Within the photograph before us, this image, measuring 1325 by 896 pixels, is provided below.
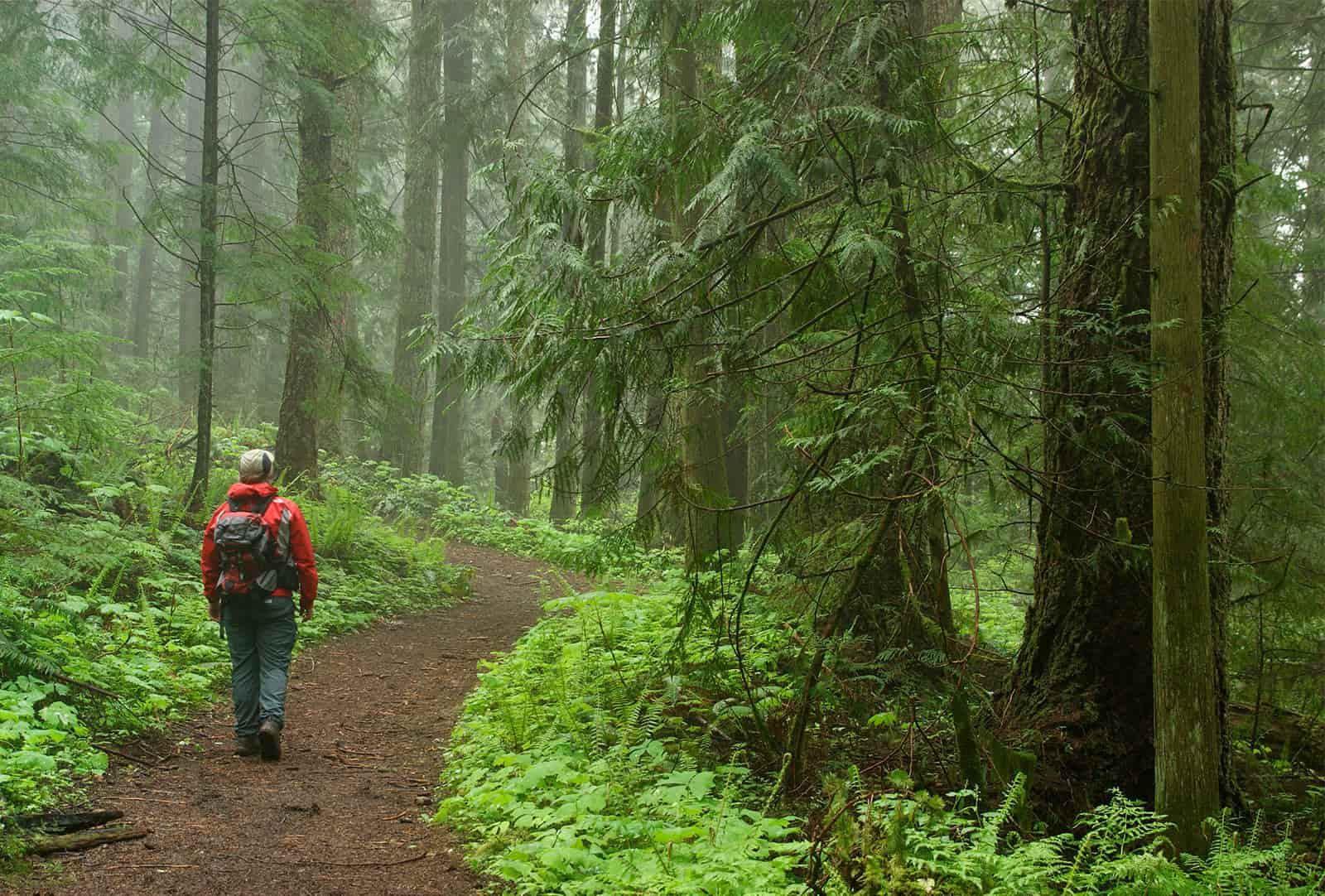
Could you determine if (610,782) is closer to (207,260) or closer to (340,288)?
(207,260)

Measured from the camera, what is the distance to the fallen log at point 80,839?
13.5 feet

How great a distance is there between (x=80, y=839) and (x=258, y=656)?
2170mm

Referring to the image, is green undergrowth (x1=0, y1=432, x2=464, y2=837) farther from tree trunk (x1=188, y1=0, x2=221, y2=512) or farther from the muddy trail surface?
tree trunk (x1=188, y1=0, x2=221, y2=512)

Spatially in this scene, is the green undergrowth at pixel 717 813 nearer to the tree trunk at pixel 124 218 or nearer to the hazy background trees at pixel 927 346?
the hazy background trees at pixel 927 346

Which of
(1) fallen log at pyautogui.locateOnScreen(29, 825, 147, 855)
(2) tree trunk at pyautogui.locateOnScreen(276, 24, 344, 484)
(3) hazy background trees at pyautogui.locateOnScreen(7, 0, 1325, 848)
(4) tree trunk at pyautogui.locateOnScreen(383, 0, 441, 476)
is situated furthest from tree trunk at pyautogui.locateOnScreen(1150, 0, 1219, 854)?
(4) tree trunk at pyautogui.locateOnScreen(383, 0, 441, 476)

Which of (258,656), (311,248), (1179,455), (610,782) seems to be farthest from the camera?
(311,248)

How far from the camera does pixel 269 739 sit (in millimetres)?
6043

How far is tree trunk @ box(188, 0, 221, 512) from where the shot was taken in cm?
1019

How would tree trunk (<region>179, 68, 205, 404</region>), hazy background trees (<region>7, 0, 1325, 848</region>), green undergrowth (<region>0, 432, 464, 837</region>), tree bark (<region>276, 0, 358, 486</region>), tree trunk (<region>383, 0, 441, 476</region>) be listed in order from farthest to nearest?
tree trunk (<region>383, 0, 441, 476</region>) → tree bark (<region>276, 0, 358, 486</region>) → tree trunk (<region>179, 68, 205, 404</region>) → green undergrowth (<region>0, 432, 464, 837</region>) → hazy background trees (<region>7, 0, 1325, 848</region>)

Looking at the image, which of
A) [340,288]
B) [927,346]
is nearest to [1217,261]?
[927,346]

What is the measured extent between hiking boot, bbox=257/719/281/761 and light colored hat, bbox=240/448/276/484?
5.63 feet

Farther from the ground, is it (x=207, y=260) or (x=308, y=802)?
(x=207, y=260)

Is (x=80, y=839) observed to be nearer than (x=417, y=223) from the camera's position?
Yes

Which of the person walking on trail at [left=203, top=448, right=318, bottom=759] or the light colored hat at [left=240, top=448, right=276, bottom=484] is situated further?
the light colored hat at [left=240, top=448, right=276, bottom=484]
